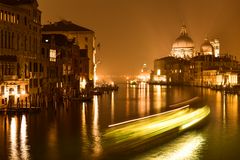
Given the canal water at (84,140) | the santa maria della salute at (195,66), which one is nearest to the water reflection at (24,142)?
the canal water at (84,140)

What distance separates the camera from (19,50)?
115ft

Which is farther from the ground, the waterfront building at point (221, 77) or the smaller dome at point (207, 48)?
the smaller dome at point (207, 48)

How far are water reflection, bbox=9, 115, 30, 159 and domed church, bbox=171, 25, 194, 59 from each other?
132672 mm

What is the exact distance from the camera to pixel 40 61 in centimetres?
4000

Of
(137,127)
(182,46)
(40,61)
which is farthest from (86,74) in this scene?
(182,46)

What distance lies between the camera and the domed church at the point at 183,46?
15712 cm

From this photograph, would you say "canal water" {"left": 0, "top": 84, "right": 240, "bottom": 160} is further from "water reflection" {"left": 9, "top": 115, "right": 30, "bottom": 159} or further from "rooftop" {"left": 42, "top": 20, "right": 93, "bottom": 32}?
"rooftop" {"left": 42, "top": 20, "right": 93, "bottom": 32}

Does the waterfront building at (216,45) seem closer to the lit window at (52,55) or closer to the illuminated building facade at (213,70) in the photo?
the illuminated building facade at (213,70)

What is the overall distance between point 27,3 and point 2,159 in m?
21.2

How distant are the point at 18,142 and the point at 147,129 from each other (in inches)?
230

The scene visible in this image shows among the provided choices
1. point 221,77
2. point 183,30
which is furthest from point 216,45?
point 221,77

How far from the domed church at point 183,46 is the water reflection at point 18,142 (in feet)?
435

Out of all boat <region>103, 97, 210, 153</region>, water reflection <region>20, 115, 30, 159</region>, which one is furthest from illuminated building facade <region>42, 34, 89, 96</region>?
boat <region>103, 97, 210, 153</region>

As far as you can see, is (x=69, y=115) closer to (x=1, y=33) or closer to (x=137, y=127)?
(x=1, y=33)
